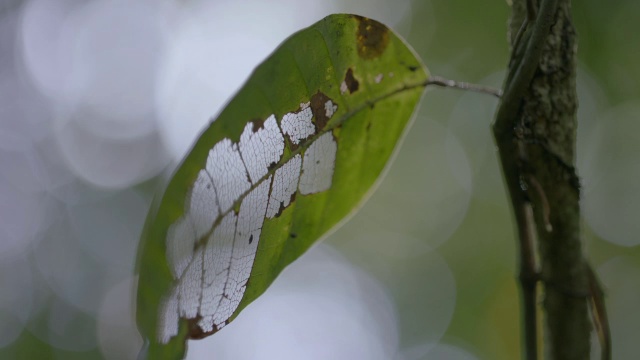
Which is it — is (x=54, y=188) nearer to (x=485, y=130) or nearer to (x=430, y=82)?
(x=485, y=130)

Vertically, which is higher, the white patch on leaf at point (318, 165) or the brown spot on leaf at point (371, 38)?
the brown spot on leaf at point (371, 38)

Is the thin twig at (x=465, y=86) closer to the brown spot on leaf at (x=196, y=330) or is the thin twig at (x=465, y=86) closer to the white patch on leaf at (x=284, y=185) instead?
the white patch on leaf at (x=284, y=185)

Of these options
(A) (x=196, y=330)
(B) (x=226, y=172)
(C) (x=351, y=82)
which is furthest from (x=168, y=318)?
(C) (x=351, y=82)

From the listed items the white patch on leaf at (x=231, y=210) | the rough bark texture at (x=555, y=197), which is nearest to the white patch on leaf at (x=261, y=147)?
the white patch on leaf at (x=231, y=210)

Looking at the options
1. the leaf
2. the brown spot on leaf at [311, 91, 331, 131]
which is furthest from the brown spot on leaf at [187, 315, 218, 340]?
the brown spot on leaf at [311, 91, 331, 131]

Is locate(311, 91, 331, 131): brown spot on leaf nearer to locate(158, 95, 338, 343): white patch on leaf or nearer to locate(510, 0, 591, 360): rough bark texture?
locate(158, 95, 338, 343): white patch on leaf

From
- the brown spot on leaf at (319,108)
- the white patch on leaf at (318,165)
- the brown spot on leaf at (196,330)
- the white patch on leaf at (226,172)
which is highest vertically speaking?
the brown spot on leaf at (319,108)

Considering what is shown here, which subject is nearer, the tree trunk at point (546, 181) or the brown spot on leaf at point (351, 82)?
the tree trunk at point (546, 181)
